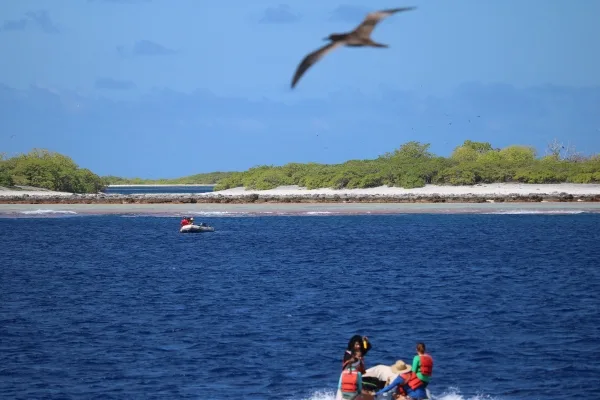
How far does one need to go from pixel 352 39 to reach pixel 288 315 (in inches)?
898

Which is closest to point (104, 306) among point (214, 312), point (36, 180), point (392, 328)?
point (214, 312)

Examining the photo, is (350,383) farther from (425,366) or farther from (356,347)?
(425,366)

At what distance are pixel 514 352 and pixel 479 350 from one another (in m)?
0.91

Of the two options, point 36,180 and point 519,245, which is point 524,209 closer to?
point 519,245

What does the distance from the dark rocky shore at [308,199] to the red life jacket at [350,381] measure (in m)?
91.5

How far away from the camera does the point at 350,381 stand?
17.7 metres

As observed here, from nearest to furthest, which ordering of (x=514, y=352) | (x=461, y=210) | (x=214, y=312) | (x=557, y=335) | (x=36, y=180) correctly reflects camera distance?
(x=514, y=352) < (x=557, y=335) < (x=214, y=312) < (x=461, y=210) < (x=36, y=180)

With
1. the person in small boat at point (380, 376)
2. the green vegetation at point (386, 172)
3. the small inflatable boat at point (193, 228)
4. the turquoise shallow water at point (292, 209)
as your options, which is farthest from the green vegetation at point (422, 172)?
the person in small boat at point (380, 376)

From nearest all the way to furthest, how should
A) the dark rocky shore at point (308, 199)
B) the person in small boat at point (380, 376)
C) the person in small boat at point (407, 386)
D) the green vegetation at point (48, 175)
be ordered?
the person in small boat at point (407, 386) → the person in small boat at point (380, 376) → the dark rocky shore at point (308, 199) → the green vegetation at point (48, 175)

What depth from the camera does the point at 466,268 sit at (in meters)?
50.2

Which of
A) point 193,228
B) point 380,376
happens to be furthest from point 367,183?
point 380,376

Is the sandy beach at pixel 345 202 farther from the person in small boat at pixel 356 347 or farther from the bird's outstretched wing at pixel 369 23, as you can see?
the bird's outstretched wing at pixel 369 23

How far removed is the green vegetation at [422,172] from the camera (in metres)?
123

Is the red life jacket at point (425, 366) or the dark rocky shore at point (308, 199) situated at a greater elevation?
the dark rocky shore at point (308, 199)
